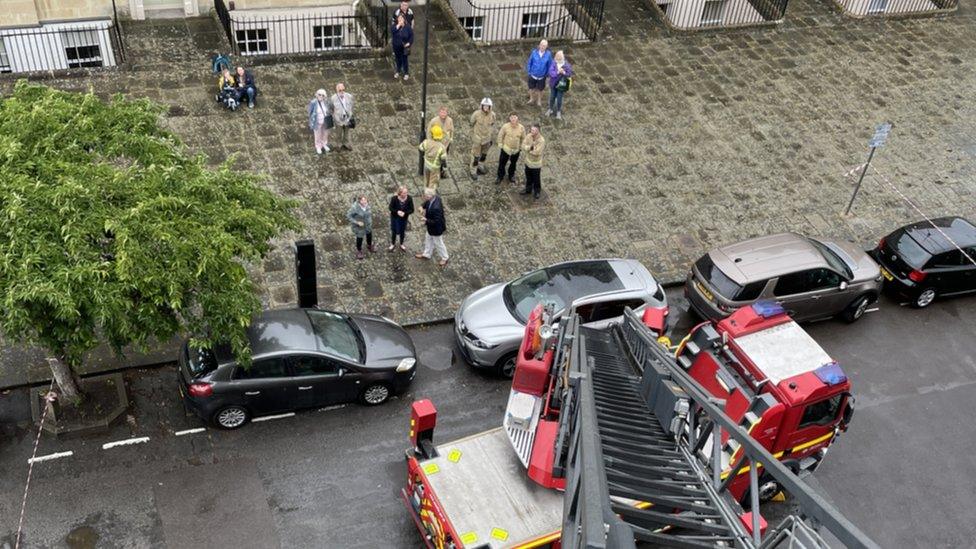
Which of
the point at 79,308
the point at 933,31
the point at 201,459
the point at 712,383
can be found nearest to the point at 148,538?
the point at 201,459

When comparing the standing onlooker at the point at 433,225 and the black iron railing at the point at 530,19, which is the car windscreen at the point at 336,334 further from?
the black iron railing at the point at 530,19

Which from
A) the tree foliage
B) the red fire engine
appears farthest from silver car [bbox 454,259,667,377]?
the tree foliage

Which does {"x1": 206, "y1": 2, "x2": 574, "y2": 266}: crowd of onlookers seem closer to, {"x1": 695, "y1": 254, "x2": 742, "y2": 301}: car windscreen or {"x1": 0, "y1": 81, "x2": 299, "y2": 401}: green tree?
{"x1": 0, "y1": 81, "x2": 299, "y2": 401}: green tree

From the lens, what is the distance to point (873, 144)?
59.8ft

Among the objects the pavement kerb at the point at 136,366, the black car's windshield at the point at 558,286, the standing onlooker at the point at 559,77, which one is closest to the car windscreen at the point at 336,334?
the pavement kerb at the point at 136,366

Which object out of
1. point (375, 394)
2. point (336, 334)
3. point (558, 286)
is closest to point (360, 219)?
point (336, 334)

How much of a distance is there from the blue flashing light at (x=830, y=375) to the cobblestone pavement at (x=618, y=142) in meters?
4.88

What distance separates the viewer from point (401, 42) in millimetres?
20438

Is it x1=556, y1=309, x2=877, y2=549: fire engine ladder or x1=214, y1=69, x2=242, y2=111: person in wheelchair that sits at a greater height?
x1=556, y1=309, x2=877, y2=549: fire engine ladder

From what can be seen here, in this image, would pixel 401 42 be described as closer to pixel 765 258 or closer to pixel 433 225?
pixel 433 225

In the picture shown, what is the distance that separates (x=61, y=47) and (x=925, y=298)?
18.4 meters

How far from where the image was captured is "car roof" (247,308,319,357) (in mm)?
12992

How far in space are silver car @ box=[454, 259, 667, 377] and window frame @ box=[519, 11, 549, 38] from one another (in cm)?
1093

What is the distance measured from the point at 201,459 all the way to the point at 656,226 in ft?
31.7
